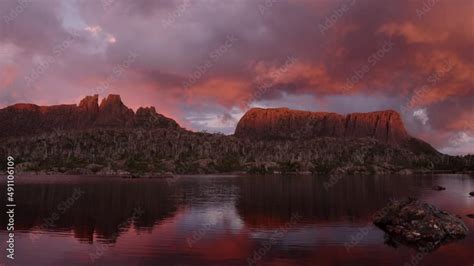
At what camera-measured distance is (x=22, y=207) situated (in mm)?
75750

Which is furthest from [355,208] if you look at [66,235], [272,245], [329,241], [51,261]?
[51,261]

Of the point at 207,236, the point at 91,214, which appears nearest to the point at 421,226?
the point at 207,236

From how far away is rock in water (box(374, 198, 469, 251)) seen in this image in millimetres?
48656

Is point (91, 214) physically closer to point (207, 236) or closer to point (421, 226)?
point (207, 236)

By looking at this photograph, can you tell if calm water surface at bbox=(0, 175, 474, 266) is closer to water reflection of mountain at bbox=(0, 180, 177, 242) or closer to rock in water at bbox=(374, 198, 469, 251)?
water reflection of mountain at bbox=(0, 180, 177, 242)

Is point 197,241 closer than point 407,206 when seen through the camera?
Yes

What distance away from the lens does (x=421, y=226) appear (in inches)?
1965

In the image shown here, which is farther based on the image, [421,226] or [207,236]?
[207,236]

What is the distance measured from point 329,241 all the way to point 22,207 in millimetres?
54139

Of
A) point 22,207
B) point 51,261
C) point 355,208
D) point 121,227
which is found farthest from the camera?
point 355,208

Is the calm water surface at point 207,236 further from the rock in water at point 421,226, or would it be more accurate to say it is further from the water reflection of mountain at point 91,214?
the rock in water at point 421,226

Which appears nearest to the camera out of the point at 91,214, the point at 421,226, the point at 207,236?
the point at 421,226

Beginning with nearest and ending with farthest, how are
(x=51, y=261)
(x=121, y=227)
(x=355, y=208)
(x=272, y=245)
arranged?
(x=51, y=261), (x=272, y=245), (x=121, y=227), (x=355, y=208)

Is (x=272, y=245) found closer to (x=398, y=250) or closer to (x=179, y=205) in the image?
(x=398, y=250)
